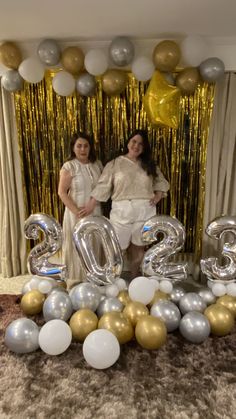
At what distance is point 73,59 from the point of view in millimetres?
2379

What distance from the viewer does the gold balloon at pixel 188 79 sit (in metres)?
2.40

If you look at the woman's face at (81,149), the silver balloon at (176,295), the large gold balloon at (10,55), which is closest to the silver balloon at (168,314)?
the silver balloon at (176,295)

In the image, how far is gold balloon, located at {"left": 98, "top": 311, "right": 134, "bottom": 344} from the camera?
1.74 meters

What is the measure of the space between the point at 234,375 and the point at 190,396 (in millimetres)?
296

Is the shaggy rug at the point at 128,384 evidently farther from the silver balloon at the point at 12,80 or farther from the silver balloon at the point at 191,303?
the silver balloon at the point at 12,80

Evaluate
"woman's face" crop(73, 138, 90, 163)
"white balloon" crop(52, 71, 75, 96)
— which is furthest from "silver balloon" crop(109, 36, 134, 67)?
"woman's face" crop(73, 138, 90, 163)

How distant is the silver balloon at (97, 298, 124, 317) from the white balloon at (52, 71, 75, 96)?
63.9 inches

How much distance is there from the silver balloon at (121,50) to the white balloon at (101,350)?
1.90 m

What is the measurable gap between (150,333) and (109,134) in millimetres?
1752

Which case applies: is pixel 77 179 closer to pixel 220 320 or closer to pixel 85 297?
pixel 85 297

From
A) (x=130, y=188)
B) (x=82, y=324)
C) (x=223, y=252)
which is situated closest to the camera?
(x=82, y=324)

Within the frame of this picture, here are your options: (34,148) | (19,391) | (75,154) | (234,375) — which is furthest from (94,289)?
(34,148)

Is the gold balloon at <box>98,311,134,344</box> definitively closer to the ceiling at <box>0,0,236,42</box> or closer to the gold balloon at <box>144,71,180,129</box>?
the gold balloon at <box>144,71,180,129</box>

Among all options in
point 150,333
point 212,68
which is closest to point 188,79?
point 212,68
